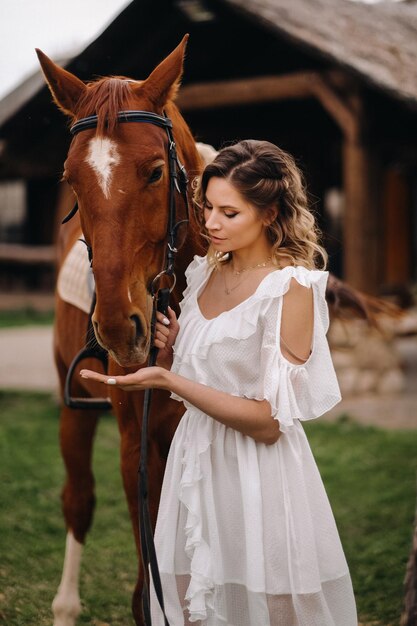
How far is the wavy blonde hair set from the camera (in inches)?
86.3

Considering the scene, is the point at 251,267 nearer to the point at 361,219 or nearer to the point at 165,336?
the point at 165,336

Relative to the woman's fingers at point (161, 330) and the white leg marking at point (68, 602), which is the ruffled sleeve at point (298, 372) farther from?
the white leg marking at point (68, 602)

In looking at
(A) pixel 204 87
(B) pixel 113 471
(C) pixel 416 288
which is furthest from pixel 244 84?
(B) pixel 113 471

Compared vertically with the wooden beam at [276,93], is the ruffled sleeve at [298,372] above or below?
above

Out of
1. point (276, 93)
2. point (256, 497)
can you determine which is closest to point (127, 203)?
point (256, 497)

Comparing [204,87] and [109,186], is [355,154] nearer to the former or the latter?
[204,87]

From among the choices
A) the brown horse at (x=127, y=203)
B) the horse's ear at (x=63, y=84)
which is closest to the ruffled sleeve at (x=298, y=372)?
the brown horse at (x=127, y=203)

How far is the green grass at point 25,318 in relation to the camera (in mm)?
14477

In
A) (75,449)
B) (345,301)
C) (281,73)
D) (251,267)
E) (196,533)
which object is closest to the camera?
(196,533)

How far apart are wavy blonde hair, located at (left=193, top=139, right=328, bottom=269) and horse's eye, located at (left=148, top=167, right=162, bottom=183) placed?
0.12 metres

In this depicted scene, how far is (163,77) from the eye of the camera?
93.7 inches

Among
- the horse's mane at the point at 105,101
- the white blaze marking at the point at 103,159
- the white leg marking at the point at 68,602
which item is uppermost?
the horse's mane at the point at 105,101

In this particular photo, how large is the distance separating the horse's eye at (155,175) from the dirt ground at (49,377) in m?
5.31

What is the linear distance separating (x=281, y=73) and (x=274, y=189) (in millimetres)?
8414
